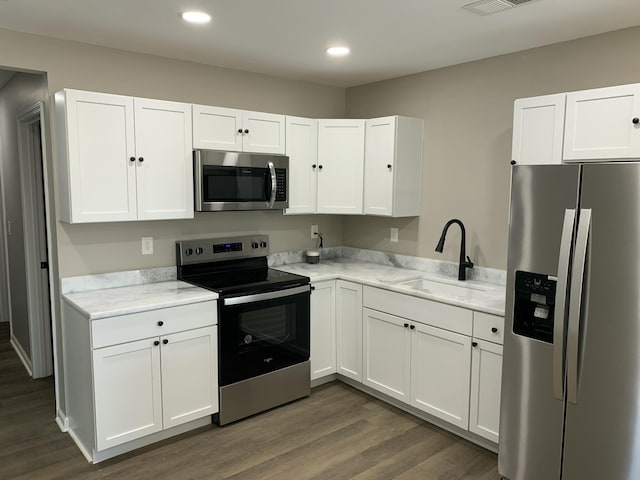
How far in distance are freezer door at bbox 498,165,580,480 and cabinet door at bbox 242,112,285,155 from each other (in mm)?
1848

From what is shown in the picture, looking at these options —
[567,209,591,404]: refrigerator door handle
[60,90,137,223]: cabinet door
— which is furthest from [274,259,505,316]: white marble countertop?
[60,90,137,223]: cabinet door

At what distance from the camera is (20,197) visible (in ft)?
13.4

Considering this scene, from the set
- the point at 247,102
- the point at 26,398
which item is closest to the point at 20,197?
the point at 26,398

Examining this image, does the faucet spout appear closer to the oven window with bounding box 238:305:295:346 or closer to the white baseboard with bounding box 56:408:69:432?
the oven window with bounding box 238:305:295:346

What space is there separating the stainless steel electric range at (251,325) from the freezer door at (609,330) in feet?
5.97

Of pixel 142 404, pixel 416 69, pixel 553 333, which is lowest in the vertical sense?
pixel 142 404

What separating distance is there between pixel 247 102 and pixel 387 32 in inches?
54.9

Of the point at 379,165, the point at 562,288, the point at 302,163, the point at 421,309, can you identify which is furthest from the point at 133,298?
the point at 562,288

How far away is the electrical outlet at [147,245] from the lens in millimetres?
3359

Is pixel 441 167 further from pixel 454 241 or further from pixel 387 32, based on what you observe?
pixel 387 32

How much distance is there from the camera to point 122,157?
293cm

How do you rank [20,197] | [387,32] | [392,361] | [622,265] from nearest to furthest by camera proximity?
[622,265] < [387,32] < [392,361] < [20,197]

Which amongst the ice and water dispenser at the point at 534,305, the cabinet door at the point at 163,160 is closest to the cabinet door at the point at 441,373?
the ice and water dispenser at the point at 534,305

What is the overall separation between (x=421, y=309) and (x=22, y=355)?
11.6 ft
